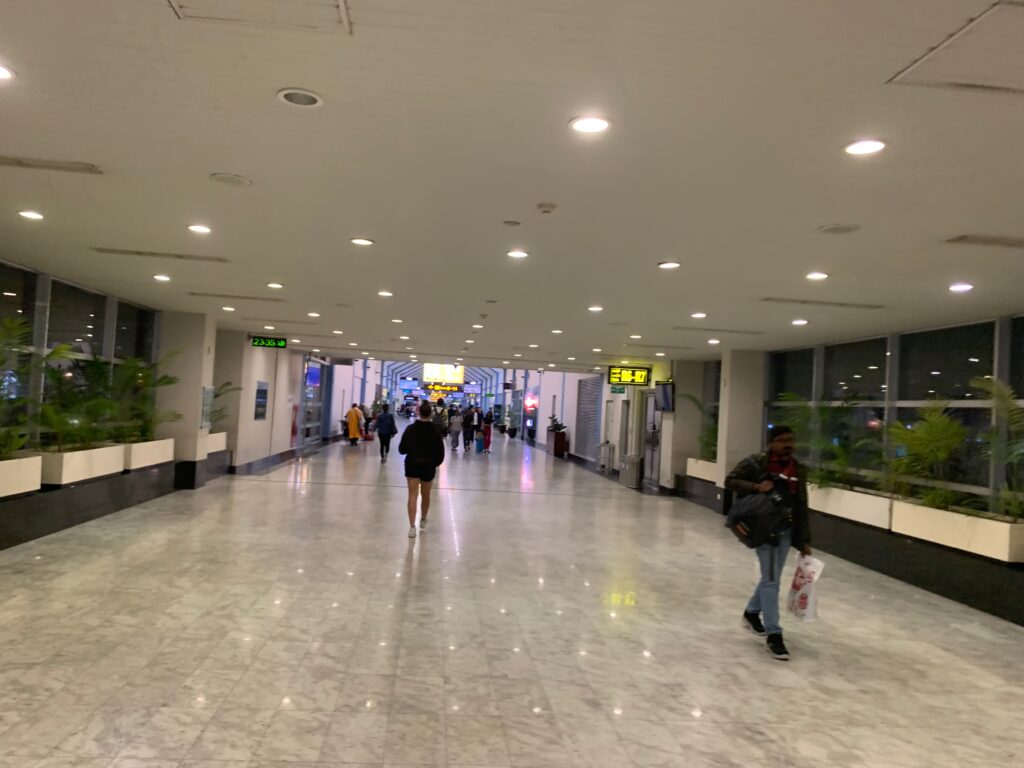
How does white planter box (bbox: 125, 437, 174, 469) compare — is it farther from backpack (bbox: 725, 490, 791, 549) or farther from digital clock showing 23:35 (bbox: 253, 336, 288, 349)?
backpack (bbox: 725, 490, 791, 549)

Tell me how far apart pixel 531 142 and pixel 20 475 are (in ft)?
22.5

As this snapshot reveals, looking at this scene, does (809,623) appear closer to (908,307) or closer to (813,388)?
(908,307)

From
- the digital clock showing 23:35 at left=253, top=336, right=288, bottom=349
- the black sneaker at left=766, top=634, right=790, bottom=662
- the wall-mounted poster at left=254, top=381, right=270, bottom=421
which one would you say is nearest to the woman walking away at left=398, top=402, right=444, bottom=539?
the black sneaker at left=766, top=634, right=790, bottom=662

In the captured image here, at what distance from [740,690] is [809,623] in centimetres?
214

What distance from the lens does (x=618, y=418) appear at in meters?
21.8

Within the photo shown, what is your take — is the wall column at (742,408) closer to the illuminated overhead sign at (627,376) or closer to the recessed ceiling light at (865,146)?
the illuminated overhead sign at (627,376)

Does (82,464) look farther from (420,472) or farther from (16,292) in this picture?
(420,472)

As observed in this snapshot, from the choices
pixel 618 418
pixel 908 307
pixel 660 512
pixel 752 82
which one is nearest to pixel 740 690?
pixel 752 82

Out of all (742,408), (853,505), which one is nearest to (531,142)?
(853,505)

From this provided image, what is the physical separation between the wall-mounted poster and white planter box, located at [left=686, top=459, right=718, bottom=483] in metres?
10.5

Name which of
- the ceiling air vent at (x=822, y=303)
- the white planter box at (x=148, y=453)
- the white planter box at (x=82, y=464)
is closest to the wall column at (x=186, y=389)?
the white planter box at (x=148, y=453)

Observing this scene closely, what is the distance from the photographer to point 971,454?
29.3 ft

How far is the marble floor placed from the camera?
3.59 metres

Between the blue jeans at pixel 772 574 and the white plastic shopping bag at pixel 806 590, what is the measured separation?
153 mm
